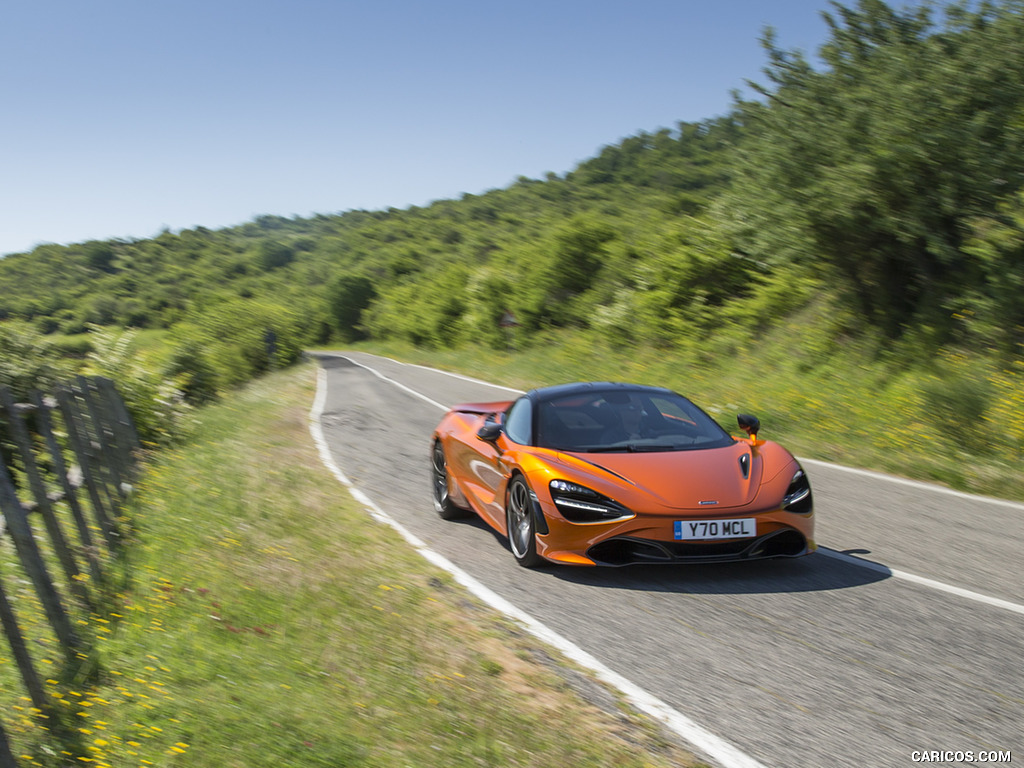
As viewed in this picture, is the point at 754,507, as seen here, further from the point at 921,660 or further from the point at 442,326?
the point at 442,326

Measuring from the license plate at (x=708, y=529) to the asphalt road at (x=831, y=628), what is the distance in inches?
13.4

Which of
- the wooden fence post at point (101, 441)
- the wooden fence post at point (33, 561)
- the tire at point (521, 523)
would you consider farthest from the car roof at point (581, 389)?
the wooden fence post at point (101, 441)

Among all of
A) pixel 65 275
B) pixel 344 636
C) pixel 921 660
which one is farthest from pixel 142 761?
pixel 65 275

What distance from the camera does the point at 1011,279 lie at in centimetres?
1190

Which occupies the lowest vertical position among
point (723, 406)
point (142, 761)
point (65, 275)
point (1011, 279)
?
point (723, 406)

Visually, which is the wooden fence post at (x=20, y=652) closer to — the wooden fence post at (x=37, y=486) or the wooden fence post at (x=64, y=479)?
the wooden fence post at (x=37, y=486)

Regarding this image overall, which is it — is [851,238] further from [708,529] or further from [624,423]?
[708,529]

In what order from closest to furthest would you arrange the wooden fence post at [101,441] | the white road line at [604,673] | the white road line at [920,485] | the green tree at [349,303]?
1. the white road line at [604,673]
2. the wooden fence post at [101,441]
3. the white road line at [920,485]
4. the green tree at [349,303]

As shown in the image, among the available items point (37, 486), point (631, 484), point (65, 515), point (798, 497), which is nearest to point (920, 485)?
point (798, 497)

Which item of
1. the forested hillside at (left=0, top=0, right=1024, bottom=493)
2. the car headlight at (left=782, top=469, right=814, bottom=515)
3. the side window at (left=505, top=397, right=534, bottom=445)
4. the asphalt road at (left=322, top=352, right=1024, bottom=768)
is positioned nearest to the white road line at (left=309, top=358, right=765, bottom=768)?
the asphalt road at (left=322, top=352, right=1024, bottom=768)

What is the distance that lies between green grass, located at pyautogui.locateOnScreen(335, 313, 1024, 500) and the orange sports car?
4.09 meters

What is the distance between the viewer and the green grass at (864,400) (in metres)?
9.80

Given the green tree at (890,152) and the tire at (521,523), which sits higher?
the green tree at (890,152)

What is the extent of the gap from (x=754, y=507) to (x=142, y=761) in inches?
148
